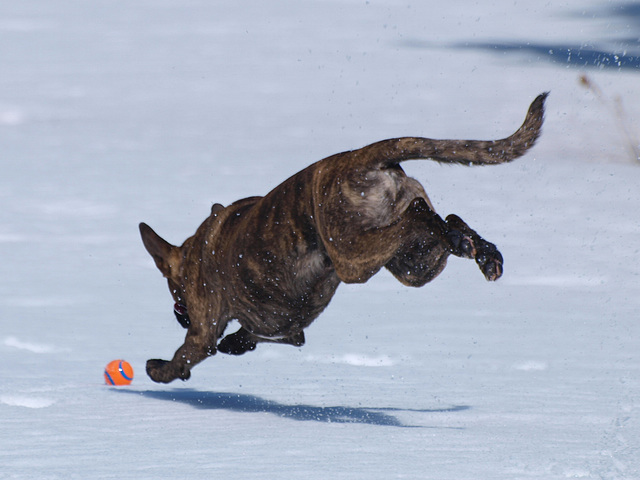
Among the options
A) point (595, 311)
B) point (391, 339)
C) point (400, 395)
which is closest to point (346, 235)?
point (400, 395)

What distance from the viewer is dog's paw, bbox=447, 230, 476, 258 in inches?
177

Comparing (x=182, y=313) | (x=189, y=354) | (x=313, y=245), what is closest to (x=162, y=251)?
(x=182, y=313)

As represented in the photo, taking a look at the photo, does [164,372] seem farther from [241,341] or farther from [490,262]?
[490,262]

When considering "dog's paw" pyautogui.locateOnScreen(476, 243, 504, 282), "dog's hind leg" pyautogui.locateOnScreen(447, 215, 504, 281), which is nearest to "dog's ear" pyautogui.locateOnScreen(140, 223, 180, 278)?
"dog's hind leg" pyautogui.locateOnScreen(447, 215, 504, 281)

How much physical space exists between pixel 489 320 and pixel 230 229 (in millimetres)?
3938

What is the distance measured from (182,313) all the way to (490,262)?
8.37ft

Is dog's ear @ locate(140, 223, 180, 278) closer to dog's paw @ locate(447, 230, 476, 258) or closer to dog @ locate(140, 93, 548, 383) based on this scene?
dog @ locate(140, 93, 548, 383)

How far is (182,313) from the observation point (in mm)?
6250

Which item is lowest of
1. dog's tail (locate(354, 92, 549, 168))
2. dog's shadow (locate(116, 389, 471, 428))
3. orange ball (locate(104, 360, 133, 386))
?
dog's shadow (locate(116, 389, 471, 428))

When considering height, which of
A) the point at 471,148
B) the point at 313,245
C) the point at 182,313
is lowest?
the point at 182,313

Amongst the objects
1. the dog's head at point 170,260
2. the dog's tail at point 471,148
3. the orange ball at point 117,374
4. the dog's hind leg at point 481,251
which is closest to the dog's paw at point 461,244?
the dog's hind leg at point 481,251

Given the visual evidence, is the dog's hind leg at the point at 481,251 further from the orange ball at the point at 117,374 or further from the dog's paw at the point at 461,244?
the orange ball at the point at 117,374

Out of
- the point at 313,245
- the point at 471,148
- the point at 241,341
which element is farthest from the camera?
the point at 241,341

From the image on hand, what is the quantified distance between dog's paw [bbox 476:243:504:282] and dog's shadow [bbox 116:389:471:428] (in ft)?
4.19
